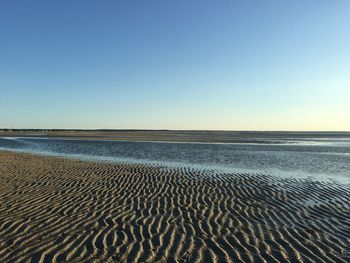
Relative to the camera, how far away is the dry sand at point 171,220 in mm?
6609

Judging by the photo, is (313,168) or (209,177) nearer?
(209,177)

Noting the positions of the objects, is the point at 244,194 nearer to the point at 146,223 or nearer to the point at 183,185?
the point at 183,185

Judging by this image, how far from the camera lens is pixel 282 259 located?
20.9 ft

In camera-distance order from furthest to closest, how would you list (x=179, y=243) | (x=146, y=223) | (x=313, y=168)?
(x=313, y=168) < (x=146, y=223) < (x=179, y=243)

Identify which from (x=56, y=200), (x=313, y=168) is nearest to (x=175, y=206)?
(x=56, y=200)

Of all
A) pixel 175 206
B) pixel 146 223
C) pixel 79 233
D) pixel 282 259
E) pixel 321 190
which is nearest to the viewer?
pixel 282 259

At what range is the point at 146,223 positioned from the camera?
8.67 meters

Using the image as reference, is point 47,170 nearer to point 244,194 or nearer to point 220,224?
point 244,194

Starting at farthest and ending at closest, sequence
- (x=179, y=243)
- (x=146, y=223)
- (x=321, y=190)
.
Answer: (x=321, y=190)
(x=146, y=223)
(x=179, y=243)

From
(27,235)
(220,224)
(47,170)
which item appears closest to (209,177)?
(220,224)

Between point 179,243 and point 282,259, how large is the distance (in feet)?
7.55

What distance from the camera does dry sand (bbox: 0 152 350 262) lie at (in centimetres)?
661

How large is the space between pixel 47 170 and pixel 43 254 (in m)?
13.4

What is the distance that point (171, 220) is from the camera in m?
9.03
